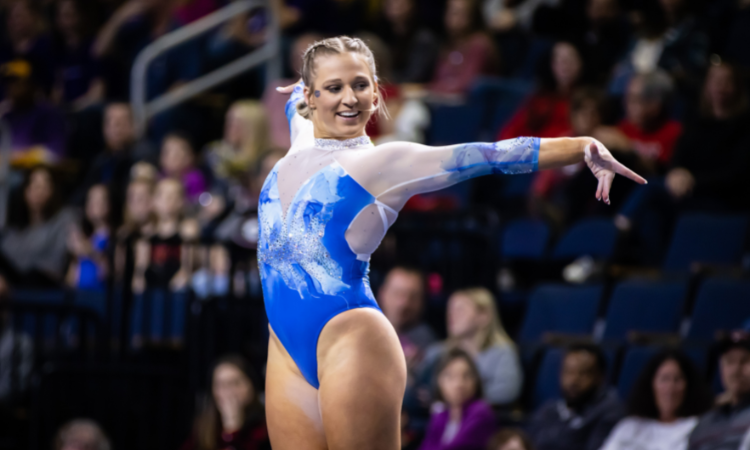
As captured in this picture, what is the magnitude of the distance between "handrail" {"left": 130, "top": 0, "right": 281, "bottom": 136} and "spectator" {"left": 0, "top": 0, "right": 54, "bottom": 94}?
0.94m

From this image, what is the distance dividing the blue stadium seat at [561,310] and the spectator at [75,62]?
4797mm

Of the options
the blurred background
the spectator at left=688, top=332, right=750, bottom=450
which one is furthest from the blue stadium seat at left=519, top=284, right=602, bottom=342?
the spectator at left=688, top=332, right=750, bottom=450

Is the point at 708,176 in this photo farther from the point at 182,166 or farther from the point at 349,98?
the point at 349,98

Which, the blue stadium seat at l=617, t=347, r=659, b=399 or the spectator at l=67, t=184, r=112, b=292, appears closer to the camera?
the blue stadium seat at l=617, t=347, r=659, b=399

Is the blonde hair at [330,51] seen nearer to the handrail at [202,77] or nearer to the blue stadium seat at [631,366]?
the blue stadium seat at [631,366]

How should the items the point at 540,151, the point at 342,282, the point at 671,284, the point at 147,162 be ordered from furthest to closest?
the point at 147,162 < the point at 671,284 < the point at 342,282 < the point at 540,151

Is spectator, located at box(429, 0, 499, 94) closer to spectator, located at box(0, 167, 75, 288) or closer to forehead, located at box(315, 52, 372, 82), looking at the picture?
spectator, located at box(0, 167, 75, 288)

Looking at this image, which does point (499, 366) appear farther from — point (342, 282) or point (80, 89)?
point (80, 89)

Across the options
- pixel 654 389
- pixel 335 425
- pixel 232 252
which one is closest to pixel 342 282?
pixel 335 425

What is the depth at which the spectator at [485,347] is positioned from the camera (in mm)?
5605

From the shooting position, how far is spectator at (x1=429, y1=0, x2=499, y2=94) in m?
8.10

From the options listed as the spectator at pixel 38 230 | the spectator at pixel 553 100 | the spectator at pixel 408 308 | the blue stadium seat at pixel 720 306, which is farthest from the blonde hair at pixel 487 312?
the spectator at pixel 38 230

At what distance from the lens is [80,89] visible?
30.9 feet

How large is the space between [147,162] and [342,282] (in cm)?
562
